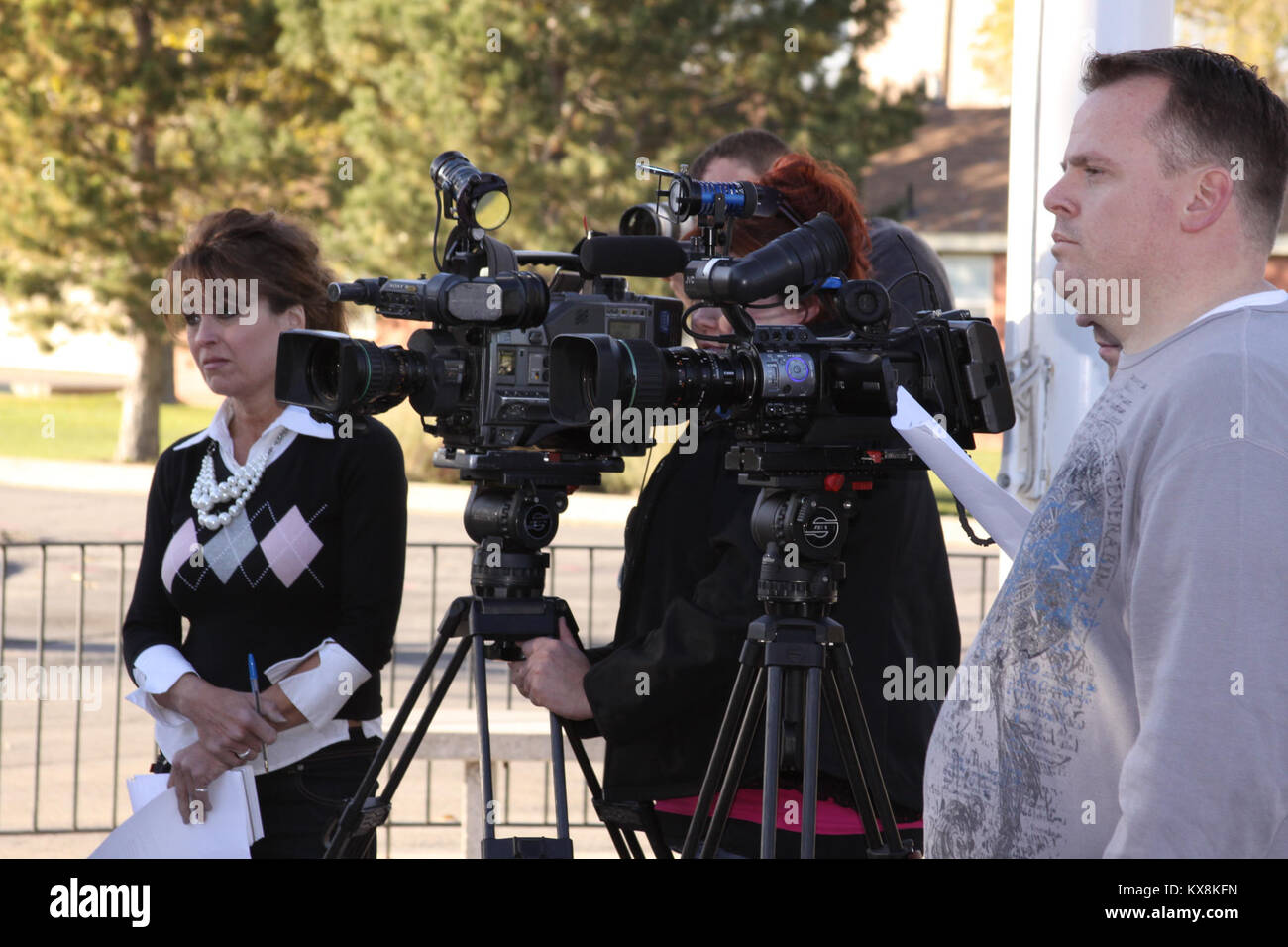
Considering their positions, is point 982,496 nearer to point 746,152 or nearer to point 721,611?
point 721,611

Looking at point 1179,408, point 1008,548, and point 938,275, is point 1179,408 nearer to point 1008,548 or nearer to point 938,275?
point 1008,548

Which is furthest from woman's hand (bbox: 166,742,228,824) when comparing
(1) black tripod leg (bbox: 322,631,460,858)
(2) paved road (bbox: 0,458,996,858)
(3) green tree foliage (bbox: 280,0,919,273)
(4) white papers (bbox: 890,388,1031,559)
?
(3) green tree foliage (bbox: 280,0,919,273)

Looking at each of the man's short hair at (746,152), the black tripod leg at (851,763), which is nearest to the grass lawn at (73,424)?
the man's short hair at (746,152)

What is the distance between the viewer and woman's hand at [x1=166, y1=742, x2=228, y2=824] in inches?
121

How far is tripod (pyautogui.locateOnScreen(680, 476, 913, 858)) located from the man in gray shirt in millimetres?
635

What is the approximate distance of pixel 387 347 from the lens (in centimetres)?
293

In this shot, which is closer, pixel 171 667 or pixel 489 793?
pixel 489 793

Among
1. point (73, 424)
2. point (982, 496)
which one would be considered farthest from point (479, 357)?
point (73, 424)

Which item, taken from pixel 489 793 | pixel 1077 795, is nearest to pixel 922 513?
pixel 489 793

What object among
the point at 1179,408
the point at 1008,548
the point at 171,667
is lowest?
the point at 171,667

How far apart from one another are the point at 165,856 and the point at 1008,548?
70.2 inches

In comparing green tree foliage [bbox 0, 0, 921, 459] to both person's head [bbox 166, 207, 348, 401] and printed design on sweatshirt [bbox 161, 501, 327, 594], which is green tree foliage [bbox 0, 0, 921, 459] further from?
printed design on sweatshirt [bbox 161, 501, 327, 594]

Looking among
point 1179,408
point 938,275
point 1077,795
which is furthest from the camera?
point 938,275

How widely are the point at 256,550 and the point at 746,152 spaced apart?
5.72ft
